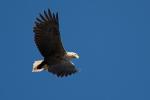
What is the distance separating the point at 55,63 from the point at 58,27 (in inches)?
42.4

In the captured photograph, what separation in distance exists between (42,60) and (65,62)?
839mm

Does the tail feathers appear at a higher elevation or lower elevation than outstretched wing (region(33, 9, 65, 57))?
lower

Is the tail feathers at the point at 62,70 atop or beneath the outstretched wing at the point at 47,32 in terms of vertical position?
beneath

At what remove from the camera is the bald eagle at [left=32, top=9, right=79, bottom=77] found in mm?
31375

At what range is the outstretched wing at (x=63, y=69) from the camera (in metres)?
31.0

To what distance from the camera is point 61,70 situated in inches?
1226

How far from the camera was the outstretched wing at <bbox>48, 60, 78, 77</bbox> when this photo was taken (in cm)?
3105

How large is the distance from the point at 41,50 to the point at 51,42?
39cm

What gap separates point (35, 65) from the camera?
32.0 meters

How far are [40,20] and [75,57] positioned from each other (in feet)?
5.60

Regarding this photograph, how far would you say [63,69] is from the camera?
31.2 meters

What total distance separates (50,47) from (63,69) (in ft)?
3.15

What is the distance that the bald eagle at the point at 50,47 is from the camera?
3138 centimetres

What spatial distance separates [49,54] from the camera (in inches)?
1256
